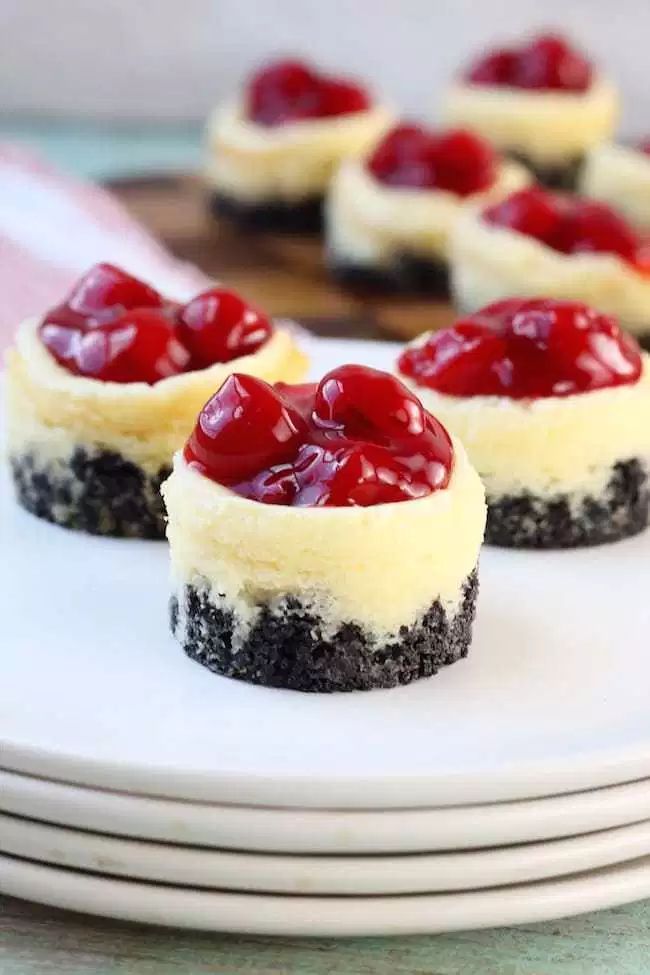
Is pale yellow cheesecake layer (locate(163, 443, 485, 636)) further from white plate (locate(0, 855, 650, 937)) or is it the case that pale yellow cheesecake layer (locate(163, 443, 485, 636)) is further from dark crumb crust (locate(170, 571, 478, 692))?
white plate (locate(0, 855, 650, 937))

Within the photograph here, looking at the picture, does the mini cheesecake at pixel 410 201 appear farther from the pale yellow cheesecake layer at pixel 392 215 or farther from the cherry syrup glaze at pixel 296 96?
the cherry syrup glaze at pixel 296 96

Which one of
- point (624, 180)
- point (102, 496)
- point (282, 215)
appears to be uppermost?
point (102, 496)

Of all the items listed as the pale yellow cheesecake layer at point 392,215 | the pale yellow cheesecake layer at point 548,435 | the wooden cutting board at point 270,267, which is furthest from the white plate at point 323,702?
the pale yellow cheesecake layer at point 392,215

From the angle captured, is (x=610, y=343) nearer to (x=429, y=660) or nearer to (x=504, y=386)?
(x=504, y=386)

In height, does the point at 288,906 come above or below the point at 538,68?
above

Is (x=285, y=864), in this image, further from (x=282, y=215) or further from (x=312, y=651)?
(x=282, y=215)

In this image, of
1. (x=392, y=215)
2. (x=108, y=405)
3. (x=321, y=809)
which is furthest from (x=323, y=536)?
(x=392, y=215)
